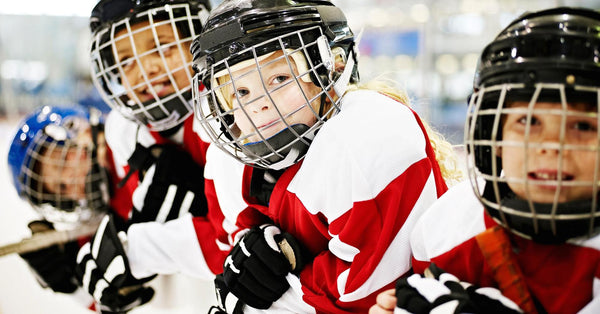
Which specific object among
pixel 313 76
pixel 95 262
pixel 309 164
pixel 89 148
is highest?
pixel 313 76

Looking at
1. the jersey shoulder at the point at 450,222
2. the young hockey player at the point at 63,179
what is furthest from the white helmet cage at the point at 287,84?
the young hockey player at the point at 63,179

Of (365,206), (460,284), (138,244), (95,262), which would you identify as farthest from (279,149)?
(95,262)

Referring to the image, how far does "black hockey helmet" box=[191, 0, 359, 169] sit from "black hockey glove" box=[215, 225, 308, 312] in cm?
14

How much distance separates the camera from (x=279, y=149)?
951 millimetres

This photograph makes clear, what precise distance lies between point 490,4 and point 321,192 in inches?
120

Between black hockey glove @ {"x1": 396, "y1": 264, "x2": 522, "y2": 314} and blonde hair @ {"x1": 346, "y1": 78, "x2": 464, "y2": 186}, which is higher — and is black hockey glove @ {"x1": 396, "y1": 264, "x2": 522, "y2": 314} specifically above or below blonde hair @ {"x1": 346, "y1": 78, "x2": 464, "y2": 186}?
below

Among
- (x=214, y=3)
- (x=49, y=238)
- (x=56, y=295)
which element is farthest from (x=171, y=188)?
(x=56, y=295)

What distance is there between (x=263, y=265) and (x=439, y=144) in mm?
426

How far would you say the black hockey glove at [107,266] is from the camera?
1.37 meters

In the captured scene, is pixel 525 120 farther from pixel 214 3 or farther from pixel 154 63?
pixel 214 3

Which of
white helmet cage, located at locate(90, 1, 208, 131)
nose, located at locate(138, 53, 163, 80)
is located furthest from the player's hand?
nose, located at locate(138, 53, 163, 80)

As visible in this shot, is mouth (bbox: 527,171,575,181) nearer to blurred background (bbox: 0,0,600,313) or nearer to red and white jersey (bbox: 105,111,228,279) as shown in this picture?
blurred background (bbox: 0,0,600,313)

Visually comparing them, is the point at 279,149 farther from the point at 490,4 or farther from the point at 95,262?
the point at 490,4

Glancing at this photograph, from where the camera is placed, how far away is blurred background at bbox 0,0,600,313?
1.94m
